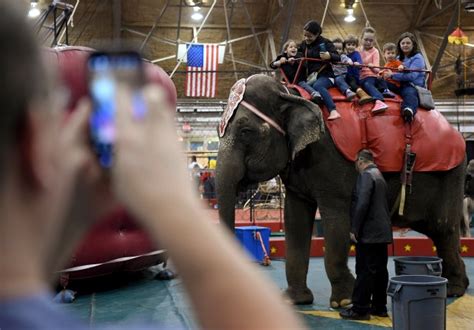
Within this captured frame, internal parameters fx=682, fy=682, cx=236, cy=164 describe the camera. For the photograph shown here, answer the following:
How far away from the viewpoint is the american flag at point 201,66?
15773 mm

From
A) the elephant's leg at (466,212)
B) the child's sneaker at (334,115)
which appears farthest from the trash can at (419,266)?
the elephant's leg at (466,212)

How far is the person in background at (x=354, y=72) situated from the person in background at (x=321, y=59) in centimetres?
19

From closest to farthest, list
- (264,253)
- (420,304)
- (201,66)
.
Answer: (420,304)
(264,253)
(201,66)

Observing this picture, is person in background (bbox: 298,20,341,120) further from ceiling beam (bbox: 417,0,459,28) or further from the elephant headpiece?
ceiling beam (bbox: 417,0,459,28)

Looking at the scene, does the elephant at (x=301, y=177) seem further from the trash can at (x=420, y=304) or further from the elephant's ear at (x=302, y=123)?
the trash can at (x=420, y=304)

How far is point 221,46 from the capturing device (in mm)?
15953

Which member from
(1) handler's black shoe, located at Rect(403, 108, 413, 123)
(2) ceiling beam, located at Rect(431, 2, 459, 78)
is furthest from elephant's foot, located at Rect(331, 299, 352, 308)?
(2) ceiling beam, located at Rect(431, 2, 459, 78)

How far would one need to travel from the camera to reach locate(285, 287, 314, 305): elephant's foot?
5336 millimetres

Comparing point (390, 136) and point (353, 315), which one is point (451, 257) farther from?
point (353, 315)

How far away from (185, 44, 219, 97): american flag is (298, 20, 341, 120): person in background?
10.1 m

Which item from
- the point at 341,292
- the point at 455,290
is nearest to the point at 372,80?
the point at 341,292

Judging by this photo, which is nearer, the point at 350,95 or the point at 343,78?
the point at 350,95

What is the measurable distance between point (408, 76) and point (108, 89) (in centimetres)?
540

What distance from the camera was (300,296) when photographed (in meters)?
5.35
